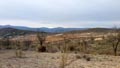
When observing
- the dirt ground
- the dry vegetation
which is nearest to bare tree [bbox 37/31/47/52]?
the dry vegetation

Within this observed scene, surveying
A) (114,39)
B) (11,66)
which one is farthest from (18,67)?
(114,39)

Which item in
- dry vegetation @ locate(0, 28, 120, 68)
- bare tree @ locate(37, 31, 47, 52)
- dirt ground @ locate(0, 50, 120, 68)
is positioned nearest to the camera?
dry vegetation @ locate(0, 28, 120, 68)

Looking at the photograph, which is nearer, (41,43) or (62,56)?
(62,56)

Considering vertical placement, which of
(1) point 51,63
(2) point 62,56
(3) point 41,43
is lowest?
(3) point 41,43

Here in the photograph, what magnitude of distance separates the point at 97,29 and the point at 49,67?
4993 inches

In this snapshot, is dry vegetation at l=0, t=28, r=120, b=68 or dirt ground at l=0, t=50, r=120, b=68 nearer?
dry vegetation at l=0, t=28, r=120, b=68

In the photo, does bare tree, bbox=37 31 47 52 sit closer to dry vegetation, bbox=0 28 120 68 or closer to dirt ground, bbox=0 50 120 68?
dry vegetation, bbox=0 28 120 68

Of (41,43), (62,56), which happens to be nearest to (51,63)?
(62,56)

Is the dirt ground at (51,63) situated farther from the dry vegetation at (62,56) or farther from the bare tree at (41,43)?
the bare tree at (41,43)

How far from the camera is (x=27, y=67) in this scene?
1920cm

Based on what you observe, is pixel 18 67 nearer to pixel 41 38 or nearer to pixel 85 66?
pixel 85 66

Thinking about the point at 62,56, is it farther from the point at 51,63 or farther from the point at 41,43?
the point at 41,43

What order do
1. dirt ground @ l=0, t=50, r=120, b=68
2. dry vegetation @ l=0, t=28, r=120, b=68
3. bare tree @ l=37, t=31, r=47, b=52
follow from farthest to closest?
bare tree @ l=37, t=31, r=47, b=52 < dirt ground @ l=0, t=50, r=120, b=68 < dry vegetation @ l=0, t=28, r=120, b=68

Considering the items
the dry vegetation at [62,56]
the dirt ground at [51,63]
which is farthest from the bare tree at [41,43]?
the dirt ground at [51,63]
